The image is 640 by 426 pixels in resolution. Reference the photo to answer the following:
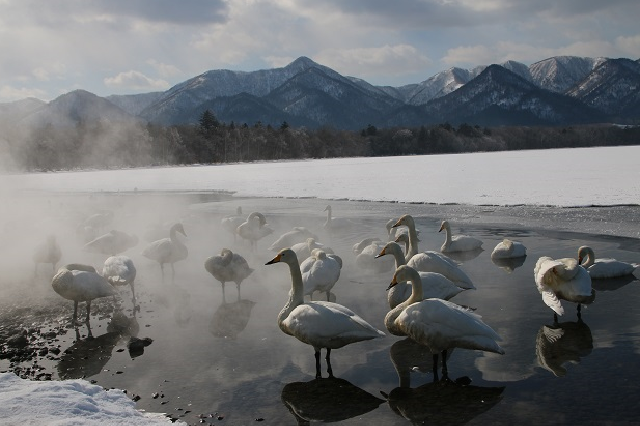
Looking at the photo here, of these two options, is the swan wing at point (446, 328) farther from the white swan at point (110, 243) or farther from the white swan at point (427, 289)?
the white swan at point (110, 243)

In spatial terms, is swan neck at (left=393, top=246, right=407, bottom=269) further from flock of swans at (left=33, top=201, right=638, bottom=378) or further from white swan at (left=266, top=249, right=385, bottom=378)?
white swan at (left=266, top=249, right=385, bottom=378)

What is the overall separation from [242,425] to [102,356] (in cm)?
361

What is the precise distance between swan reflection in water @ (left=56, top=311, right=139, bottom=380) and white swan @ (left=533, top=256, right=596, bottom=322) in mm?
7831

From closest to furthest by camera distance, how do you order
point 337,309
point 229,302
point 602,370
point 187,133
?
point 602,370, point 337,309, point 229,302, point 187,133

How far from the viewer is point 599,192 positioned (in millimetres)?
27922

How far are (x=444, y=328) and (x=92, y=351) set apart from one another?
19.5 feet

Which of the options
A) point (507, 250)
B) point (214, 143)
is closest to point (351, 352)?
point (507, 250)

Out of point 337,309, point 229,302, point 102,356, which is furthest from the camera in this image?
point 229,302

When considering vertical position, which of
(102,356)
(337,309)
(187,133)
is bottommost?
(102,356)

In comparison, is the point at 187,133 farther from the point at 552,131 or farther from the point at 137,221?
the point at 552,131

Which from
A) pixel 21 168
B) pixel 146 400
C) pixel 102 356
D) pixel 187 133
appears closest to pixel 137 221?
Result: pixel 102 356

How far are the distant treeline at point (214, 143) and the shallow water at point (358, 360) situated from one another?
95.1 metres

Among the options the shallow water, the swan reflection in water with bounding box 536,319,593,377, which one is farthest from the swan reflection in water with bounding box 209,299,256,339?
the swan reflection in water with bounding box 536,319,593,377

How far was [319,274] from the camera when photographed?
1077 cm
